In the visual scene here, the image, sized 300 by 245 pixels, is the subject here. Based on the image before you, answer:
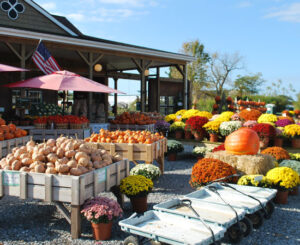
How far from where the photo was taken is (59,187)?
4172 mm

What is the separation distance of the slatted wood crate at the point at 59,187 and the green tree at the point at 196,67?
39.9 meters

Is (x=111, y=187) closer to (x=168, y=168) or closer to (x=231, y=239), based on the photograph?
(x=231, y=239)

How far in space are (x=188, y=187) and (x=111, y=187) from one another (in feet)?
7.39

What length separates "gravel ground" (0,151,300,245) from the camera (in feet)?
13.7

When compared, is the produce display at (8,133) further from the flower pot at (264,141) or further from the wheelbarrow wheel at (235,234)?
the flower pot at (264,141)

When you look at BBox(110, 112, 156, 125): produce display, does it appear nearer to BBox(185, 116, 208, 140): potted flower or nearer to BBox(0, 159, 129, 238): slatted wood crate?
BBox(185, 116, 208, 140): potted flower

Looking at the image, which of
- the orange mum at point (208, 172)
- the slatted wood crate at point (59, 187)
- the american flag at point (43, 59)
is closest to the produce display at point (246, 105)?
the american flag at point (43, 59)

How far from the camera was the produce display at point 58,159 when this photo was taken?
172 inches

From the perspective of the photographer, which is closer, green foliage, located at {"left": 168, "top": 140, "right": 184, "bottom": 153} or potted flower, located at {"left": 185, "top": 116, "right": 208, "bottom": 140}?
green foliage, located at {"left": 168, "top": 140, "right": 184, "bottom": 153}

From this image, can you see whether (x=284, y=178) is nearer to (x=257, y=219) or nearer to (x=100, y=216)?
(x=257, y=219)

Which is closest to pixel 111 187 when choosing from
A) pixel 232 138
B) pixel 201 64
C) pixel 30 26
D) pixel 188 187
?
pixel 188 187

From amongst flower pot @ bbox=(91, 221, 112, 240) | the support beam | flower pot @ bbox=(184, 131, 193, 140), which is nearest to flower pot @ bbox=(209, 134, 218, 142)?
flower pot @ bbox=(184, 131, 193, 140)

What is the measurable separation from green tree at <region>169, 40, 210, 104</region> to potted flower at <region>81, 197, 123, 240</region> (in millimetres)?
40076

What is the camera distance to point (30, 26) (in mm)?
14594
